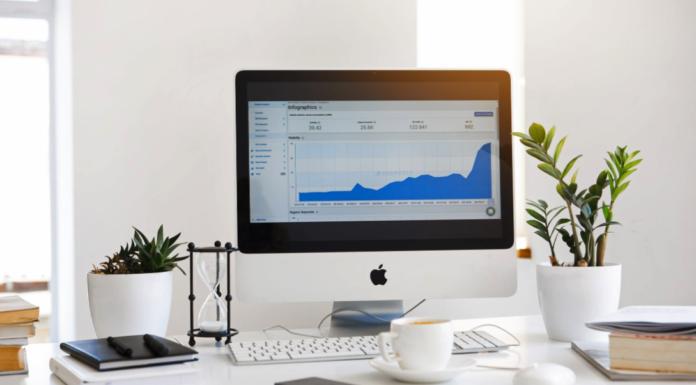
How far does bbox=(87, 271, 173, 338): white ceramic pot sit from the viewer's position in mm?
1050

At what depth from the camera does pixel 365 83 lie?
1.18 m

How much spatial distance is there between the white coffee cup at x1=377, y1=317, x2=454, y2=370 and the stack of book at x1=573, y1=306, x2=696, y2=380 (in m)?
0.24

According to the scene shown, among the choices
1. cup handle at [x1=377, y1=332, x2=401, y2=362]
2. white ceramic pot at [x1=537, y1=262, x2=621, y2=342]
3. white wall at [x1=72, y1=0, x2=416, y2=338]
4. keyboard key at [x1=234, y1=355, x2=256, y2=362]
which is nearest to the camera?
cup handle at [x1=377, y1=332, x2=401, y2=362]

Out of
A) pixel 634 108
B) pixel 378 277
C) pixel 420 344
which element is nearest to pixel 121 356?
pixel 420 344

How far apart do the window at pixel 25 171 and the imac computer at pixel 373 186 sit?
1036 millimetres

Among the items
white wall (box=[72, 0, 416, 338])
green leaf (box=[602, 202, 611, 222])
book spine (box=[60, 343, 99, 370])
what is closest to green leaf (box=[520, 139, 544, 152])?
green leaf (box=[602, 202, 611, 222])

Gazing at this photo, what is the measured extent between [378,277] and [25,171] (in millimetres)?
1354

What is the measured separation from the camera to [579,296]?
1.04m

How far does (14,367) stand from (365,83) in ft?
2.56

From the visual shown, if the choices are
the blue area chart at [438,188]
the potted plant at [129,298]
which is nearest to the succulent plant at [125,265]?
the potted plant at [129,298]

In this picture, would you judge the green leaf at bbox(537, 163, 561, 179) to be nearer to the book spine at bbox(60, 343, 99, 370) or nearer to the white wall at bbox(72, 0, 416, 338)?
the white wall at bbox(72, 0, 416, 338)

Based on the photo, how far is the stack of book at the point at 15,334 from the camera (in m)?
0.86

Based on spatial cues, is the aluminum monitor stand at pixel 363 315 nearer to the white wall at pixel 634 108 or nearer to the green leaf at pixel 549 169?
the green leaf at pixel 549 169

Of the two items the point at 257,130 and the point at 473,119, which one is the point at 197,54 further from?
the point at 473,119
